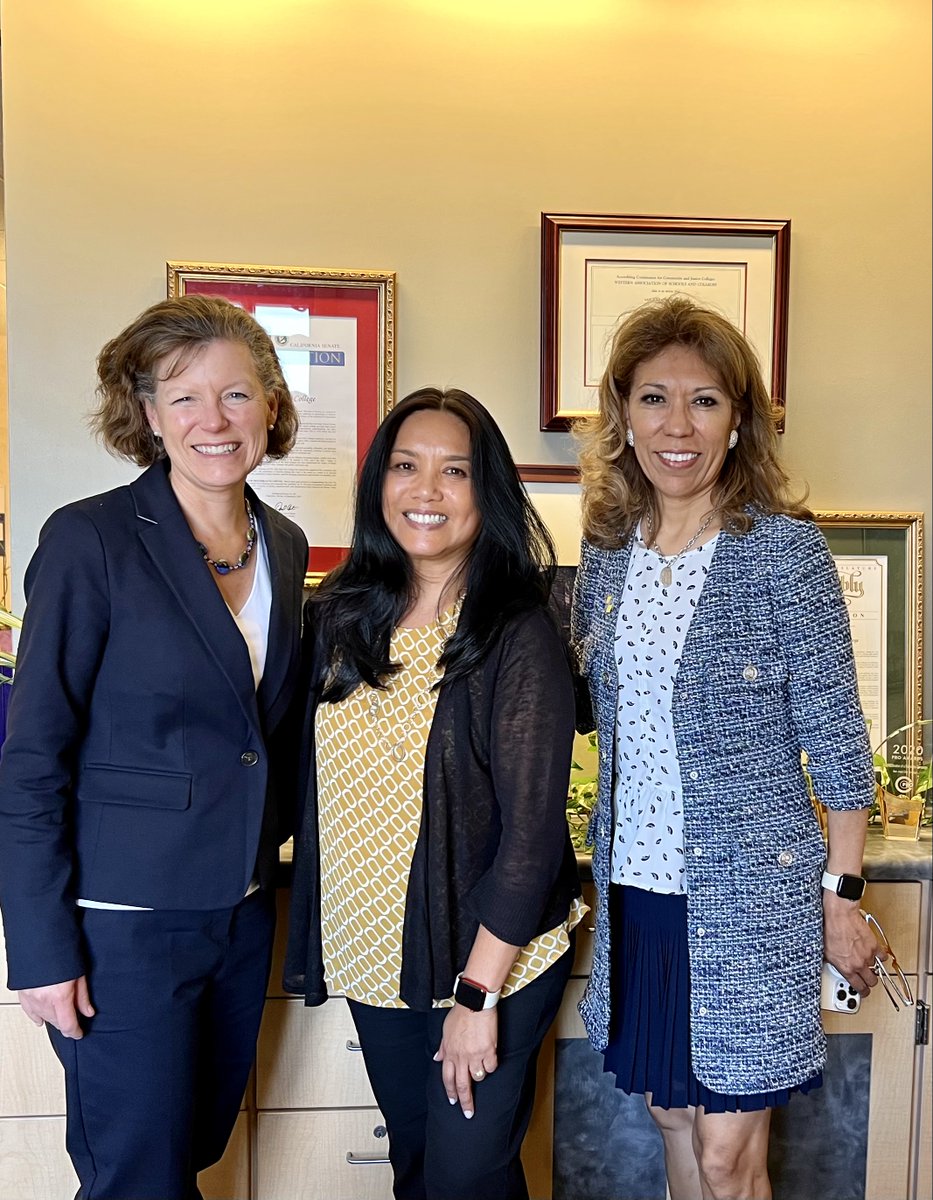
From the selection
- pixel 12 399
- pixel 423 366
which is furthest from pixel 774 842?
pixel 12 399

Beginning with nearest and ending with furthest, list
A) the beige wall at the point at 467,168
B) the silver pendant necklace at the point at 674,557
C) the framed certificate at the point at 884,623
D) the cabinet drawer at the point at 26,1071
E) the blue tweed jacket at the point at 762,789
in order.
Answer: the blue tweed jacket at the point at 762,789
the silver pendant necklace at the point at 674,557
the cabinet drawer at the point at 26,1071
the beige wall at the point at 467,168
the framed certificate at the point at 884,623

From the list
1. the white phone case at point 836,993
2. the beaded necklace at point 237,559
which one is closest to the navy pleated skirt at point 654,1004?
the white phone case at point 836,993

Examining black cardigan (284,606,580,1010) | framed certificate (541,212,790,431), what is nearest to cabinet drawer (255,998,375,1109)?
black cardigan (284,606,580,1010)

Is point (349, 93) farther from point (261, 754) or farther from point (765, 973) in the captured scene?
point (765, 973)

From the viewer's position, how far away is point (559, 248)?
1.96 m

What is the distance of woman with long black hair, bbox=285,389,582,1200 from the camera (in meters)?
1.24

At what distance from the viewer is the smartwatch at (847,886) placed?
1323 mm

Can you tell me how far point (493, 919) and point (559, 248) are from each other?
1.37m

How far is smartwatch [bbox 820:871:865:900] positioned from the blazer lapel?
85 centimetres

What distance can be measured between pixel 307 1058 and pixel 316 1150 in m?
0.16

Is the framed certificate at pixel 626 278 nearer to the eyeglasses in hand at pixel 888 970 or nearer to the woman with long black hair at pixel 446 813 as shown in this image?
the woman with long black hair at pixel 446 813

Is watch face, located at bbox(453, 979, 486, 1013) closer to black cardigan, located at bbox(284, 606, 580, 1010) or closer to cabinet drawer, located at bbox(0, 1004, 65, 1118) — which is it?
black cardigan, located at bbox(284, 606, 580, 1010)

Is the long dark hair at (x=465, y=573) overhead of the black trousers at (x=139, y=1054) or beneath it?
overhead

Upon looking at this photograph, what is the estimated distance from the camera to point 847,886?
4.35ft
